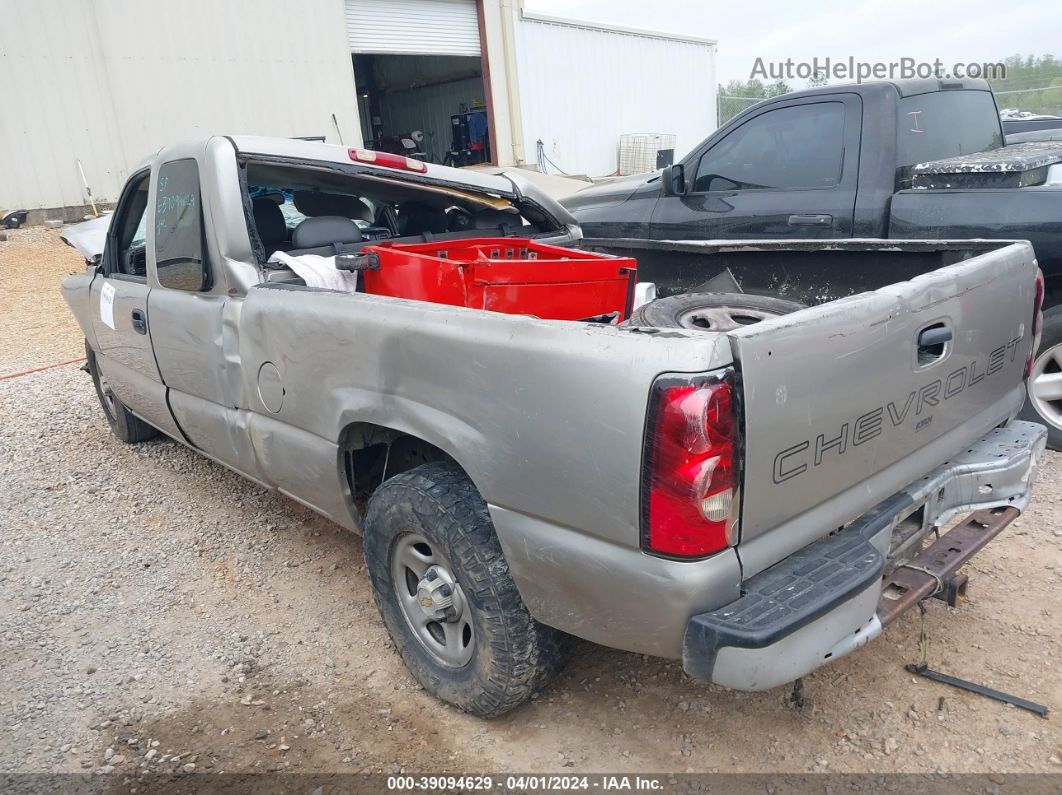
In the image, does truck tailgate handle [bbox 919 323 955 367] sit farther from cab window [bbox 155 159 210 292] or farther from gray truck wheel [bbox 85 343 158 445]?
gray truck wheel [bbox 85 343 158 445]

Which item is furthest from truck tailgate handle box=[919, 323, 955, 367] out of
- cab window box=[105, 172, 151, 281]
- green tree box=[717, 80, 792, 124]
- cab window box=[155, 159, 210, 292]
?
green tree box=[717, 80, 792, 124]

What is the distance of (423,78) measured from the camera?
21.9 m

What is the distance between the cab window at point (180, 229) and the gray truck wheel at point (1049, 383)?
4.14m

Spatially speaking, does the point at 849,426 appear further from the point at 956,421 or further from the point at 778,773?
the point at 778,773

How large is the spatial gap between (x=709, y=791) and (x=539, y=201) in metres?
2.99

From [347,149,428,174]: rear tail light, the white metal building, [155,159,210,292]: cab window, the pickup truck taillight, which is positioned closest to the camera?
the pickup truck taillight

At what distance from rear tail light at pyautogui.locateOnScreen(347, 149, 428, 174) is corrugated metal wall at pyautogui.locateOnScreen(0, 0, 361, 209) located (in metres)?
11.1

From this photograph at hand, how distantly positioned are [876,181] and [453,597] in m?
3.66

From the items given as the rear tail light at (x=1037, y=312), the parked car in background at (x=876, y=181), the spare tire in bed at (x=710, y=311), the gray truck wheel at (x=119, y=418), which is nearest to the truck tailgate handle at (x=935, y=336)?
the spare tire in bed at (x=710, y=311)

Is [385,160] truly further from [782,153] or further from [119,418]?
[119,418]

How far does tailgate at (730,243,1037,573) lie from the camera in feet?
6.13

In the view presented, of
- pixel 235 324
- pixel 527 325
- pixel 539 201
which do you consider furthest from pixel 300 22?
pixel 527 325

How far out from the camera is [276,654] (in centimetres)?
304

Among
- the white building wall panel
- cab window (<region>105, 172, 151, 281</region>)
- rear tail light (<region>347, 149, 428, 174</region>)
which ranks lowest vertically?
cab window (<region>105, 172, 151, 281</region>)
